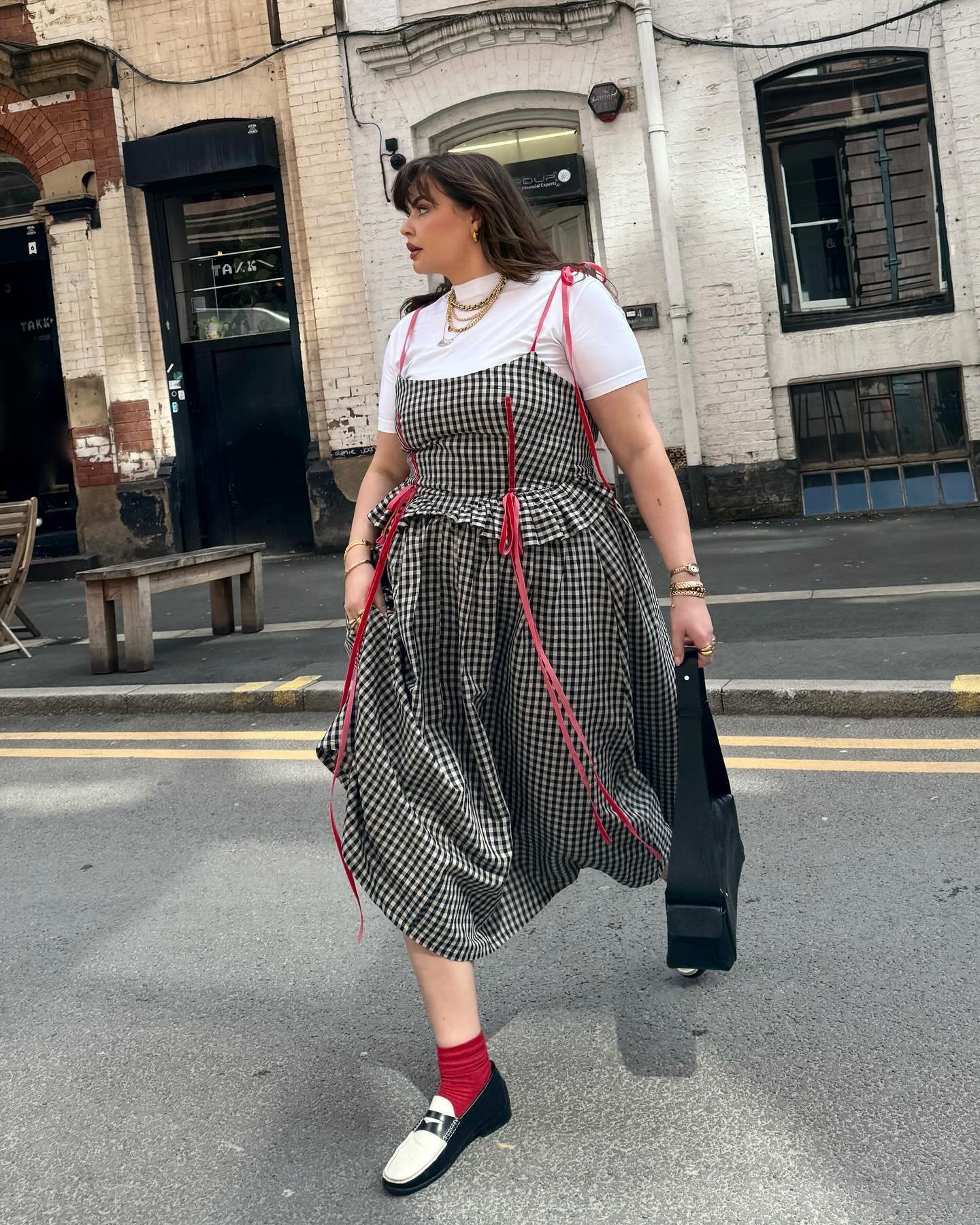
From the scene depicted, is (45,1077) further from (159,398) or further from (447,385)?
(159,398)

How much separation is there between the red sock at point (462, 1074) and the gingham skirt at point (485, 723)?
0.18 meters

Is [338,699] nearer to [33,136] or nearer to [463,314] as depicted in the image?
[463,314]

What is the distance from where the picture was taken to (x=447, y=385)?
113 inches

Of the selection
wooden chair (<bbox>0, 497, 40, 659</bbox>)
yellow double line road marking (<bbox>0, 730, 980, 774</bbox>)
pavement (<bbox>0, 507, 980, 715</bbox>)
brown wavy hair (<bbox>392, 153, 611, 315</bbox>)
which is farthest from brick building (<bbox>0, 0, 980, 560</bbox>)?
brown wavy hair (<bbox>392, 153, 611, 315</bbox>)

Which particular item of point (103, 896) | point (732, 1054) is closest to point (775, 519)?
point (103, 896)

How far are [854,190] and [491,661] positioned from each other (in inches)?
484

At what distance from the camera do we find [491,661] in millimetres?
2887

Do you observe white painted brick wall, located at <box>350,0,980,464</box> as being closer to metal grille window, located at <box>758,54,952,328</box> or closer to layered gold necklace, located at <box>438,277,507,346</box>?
metal grille window, located at <box>758,54,952,328</box>

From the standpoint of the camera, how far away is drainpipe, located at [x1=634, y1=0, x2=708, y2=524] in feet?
43.9

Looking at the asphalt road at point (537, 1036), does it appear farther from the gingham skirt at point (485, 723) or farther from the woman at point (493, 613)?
the gingham skirt at point (485, 723)

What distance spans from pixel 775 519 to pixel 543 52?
5251mm

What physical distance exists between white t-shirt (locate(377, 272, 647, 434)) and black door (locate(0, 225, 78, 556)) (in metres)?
13.6

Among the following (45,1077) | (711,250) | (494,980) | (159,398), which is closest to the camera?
(45,1077)

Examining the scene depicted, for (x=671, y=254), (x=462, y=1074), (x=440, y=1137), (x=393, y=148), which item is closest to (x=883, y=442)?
(x=671, y=254)
